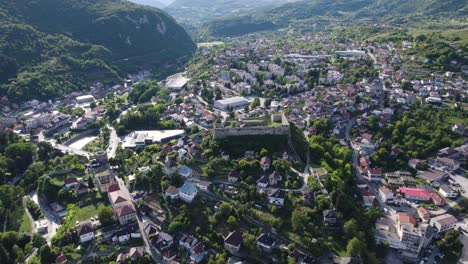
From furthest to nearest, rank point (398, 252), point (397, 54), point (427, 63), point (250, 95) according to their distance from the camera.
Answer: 1. point (397, 54)
2. point (427, 63)
3. point (250, 95)
4. point (398, 252)

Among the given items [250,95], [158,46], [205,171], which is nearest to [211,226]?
[205,171]

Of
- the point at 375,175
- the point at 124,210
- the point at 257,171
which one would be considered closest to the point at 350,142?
the point at 375,175

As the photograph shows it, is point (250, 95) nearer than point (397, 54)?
Yes

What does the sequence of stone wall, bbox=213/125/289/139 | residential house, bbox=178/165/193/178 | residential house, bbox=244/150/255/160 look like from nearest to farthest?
residential house, bbox=178/165/193/178 → residential house, bbox=244/150/255/160 → stone wall, bbox=213/125/289/139

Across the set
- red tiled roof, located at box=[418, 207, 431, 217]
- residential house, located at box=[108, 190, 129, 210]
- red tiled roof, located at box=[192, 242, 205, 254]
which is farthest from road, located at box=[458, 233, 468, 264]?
residential house, located at box=[108, 190, 129, 210]

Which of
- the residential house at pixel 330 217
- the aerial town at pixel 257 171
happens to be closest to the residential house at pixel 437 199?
the aerial town at pixel 257 171

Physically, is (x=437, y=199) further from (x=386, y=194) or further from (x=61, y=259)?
(x=61, y=259)

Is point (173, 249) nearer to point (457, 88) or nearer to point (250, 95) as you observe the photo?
point (250, 95)

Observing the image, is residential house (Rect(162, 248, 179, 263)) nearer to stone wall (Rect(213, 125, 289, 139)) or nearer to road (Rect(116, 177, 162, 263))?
road (Rect(116, 177, 162, 263))
